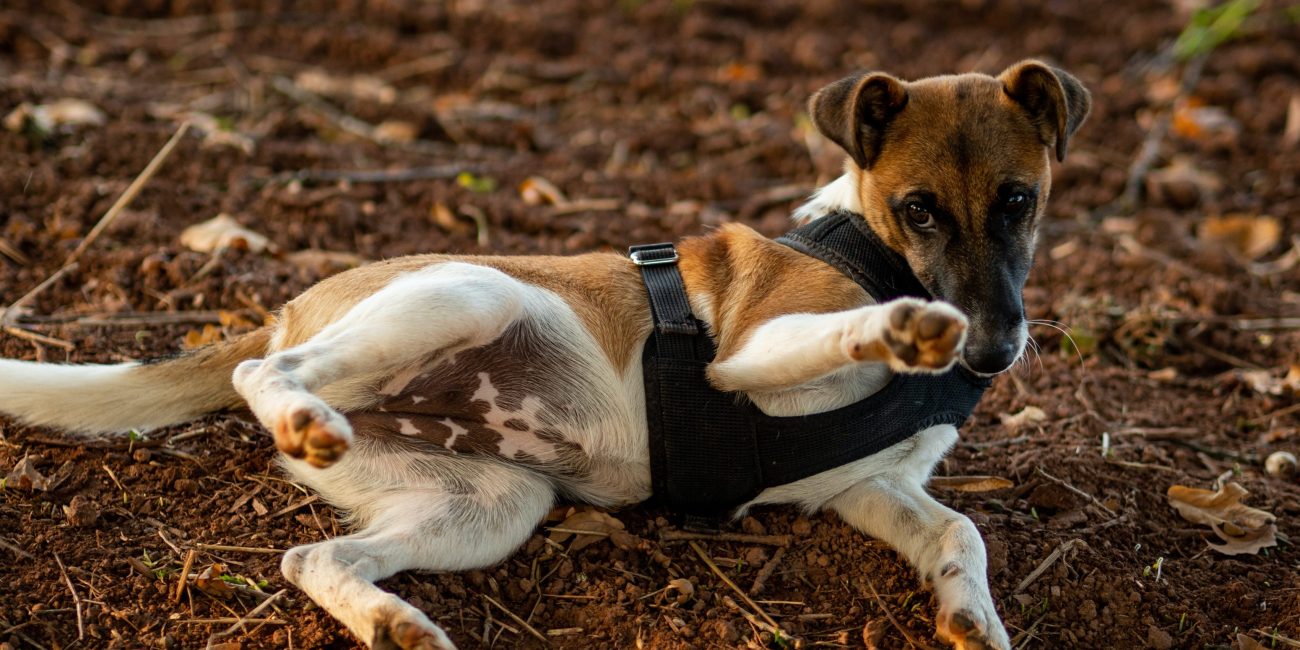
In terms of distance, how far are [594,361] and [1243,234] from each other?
4516mm

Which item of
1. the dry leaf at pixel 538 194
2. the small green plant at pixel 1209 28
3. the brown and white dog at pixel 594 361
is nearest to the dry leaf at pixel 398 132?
the dry leaf at pixel 538 194

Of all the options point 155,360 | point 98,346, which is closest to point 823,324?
point 155,360

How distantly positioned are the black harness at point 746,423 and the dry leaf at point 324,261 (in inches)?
78.5

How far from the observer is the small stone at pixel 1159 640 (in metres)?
3.02

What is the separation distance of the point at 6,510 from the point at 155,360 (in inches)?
24.8

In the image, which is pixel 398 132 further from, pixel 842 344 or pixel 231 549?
pixel 842 344

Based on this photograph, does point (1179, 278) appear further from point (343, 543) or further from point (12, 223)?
point (12, 223)

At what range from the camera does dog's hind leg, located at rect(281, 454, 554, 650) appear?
2.73 meters

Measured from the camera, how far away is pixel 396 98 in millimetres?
7387

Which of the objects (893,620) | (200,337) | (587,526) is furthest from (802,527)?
(200,337)

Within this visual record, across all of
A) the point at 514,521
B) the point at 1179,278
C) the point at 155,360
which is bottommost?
the point at 1179,278

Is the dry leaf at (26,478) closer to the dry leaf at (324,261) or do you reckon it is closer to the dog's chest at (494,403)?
the dog's chest at (494,403)

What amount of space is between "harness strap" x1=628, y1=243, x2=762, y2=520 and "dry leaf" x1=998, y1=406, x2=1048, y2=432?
1370 millimetres

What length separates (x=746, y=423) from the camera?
3.24m
